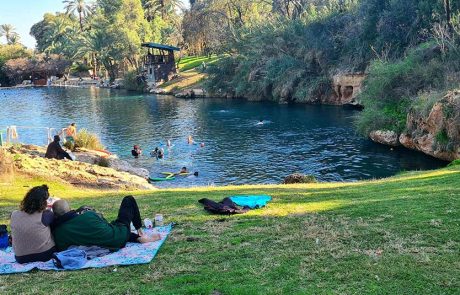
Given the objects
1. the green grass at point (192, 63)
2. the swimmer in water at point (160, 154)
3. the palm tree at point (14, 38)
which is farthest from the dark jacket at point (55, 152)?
the palm tree at point (14, 38)

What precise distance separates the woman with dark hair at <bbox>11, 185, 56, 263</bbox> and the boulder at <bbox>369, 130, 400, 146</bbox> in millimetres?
27366

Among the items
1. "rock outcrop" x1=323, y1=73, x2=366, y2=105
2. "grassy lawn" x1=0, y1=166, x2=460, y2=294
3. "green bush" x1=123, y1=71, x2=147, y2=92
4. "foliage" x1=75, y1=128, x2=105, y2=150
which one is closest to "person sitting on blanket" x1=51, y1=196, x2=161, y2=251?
"grassy lawn" x1=0, y1=166, x2=460, y2=294

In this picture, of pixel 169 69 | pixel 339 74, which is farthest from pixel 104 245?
pixel 169 69

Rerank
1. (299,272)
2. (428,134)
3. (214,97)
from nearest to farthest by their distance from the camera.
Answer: (299,272), (428,134), (214,97)

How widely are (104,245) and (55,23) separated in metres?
124

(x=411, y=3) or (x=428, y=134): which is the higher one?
(x=411, y=3)

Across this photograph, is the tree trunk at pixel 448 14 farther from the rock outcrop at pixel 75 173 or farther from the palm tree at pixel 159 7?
the palm tree at pixel 159 7

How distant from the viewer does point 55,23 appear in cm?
11944

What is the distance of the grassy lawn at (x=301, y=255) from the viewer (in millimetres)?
5871

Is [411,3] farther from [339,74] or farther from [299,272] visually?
[299,272]

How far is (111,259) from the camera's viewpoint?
7.24 metres

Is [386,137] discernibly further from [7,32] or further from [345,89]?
[7,32]

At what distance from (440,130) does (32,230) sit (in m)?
24.3

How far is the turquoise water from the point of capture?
2608 centimetres
